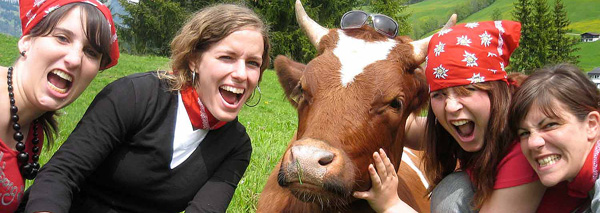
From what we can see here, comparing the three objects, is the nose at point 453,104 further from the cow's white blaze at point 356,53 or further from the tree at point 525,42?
the tree at point 525,42

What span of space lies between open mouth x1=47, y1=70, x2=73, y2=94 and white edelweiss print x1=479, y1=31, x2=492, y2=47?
2.50 m

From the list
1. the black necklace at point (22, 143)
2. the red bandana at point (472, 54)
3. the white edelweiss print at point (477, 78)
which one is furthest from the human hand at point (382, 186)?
the black necklace at point (22, 143)

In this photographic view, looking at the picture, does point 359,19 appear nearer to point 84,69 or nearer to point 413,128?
point 413,128

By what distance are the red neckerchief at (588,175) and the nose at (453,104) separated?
74cm

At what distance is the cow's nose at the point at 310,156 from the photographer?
261 centimetres

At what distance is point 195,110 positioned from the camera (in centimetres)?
328

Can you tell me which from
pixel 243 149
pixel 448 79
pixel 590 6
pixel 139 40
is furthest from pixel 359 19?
pixel 590 6

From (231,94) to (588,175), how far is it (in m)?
2.19

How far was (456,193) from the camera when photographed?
345cm

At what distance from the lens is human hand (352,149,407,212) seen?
3.03 m

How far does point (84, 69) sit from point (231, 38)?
908 mm

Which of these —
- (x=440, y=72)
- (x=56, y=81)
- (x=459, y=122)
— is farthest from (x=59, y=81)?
(x=459, y=122)

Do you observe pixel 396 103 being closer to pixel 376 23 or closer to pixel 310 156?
pixel 376 23

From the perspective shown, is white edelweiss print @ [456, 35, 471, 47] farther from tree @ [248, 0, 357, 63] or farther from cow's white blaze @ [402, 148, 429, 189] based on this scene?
tree @ [248, 0, 357, 63]
